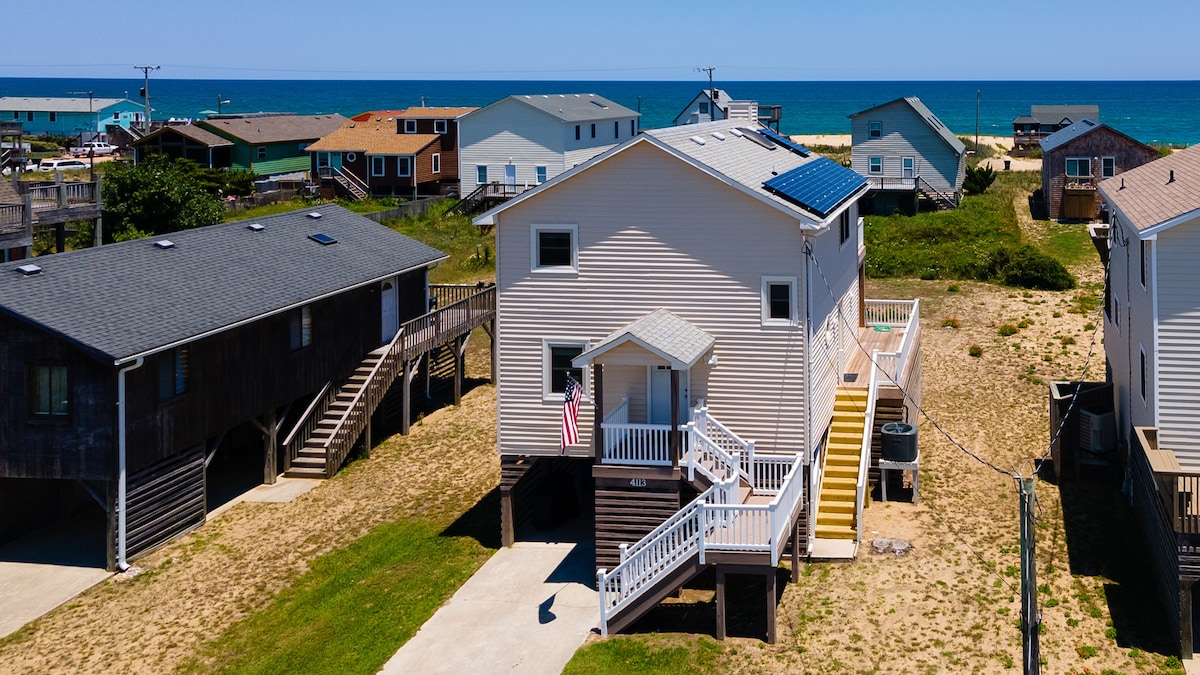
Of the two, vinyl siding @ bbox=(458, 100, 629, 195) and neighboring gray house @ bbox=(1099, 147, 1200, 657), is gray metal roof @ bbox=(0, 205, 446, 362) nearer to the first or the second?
neighboring gray house @ bbox=(1099, 147, 1200, 657)

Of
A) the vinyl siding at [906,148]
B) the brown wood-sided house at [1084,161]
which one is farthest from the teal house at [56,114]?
the brown wood-sided house at [1084,161]

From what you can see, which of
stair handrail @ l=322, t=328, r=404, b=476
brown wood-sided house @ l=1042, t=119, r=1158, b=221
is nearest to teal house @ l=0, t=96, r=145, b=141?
brown wood-sided house @ l=1042, t=119, r=1158, b=221

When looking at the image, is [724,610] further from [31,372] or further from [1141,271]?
[31,372]

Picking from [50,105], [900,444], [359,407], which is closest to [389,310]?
[359,407]

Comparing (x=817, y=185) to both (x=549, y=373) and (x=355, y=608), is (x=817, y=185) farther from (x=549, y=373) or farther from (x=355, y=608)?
(x=355, y=608)

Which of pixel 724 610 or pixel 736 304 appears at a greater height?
pixel 736 304

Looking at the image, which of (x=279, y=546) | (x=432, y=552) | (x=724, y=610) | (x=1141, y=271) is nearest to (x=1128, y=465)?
(x=1141, y=271)
